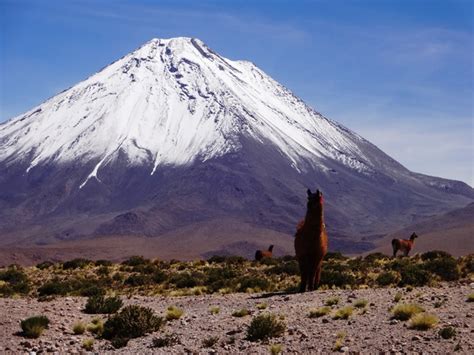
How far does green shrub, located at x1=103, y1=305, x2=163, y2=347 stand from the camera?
583 inches

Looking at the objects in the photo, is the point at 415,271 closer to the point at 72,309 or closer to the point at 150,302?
the point at 150,302

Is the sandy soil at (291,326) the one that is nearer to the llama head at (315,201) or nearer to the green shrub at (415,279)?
the green shrub at (415,279)

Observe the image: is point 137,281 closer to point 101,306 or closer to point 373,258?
point 101,306

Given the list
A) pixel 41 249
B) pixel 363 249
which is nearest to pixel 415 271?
pixel 41 249

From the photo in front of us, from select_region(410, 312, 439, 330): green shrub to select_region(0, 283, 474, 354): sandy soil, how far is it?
129 millimetres

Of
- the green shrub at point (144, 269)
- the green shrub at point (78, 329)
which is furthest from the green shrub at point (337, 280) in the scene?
the green shrub at point (144, 269)

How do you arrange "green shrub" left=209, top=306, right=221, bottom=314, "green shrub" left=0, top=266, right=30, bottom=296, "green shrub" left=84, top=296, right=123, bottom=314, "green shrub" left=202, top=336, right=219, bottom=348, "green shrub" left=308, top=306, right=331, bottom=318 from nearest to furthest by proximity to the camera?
1. "green shrub" left=202, top=336, right=219, bottom=348
2. "green shrub" left=308, top=306, right=331, bottom=318
3. "green shrub" left=209, top=306, right=221, bottom=314
4. "green shrub" left=84, top=296, right=123, bottom=314
5. "green shrub" left=0, top=266, right=30, bottom=296

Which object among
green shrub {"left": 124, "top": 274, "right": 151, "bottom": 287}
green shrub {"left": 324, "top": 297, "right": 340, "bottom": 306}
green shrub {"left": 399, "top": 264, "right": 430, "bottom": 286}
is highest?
green shrub {"left": 399, "top": 264, "right": 430, "bottom": 286}

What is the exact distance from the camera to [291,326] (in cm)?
1395

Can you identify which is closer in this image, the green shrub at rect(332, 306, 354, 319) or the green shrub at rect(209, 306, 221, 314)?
the green shrub at rect(332, 306, 354, 319)

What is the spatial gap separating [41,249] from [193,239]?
52.2 metres

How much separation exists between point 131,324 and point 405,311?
18.4 ft

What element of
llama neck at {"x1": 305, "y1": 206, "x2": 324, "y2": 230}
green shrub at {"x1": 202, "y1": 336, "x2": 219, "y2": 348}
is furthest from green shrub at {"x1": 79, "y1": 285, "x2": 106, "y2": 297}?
green shrub at {"x1": 202, "y1": 336, "x2": 219, "y2": 348}

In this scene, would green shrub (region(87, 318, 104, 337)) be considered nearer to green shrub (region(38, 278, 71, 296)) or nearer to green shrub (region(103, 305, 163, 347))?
green shrub (region(103, 305, 163, 347))
